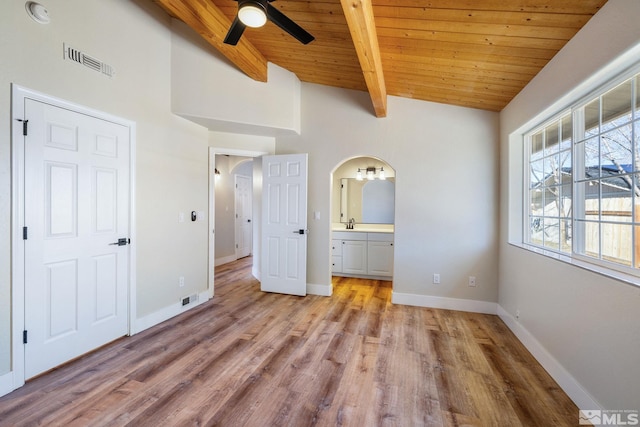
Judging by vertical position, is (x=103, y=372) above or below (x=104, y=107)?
below

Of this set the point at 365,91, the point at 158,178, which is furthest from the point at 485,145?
the point at 158,178

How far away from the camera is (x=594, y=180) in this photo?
1876 mm

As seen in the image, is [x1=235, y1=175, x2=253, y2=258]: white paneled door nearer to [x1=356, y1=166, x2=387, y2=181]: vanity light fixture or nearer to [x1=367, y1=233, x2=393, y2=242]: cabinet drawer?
A: [x1=356, y1=166, x2=387, y2=181]: vanity light fixture


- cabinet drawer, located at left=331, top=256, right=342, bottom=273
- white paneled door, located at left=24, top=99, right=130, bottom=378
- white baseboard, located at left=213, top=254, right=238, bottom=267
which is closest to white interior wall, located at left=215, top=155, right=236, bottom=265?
white baseboard, located at left=213, top=254, right=238, bottom=267

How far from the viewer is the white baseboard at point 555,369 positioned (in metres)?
1.72

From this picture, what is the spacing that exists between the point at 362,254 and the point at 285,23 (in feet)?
11.9

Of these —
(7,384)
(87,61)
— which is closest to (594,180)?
(87,61)

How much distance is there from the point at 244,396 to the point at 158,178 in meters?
2.42

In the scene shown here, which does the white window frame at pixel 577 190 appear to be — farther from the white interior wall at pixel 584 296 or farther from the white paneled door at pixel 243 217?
the white paneled door at pixel 243 217

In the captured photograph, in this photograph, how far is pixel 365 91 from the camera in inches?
148

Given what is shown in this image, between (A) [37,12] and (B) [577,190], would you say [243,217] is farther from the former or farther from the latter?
(B) [577,190]

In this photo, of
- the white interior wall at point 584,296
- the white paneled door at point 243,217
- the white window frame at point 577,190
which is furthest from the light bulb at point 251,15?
the white paneled door at point 243,217

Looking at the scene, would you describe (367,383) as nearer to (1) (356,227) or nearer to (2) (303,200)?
(2) (303,200)

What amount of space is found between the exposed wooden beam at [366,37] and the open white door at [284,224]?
5.05 ft
